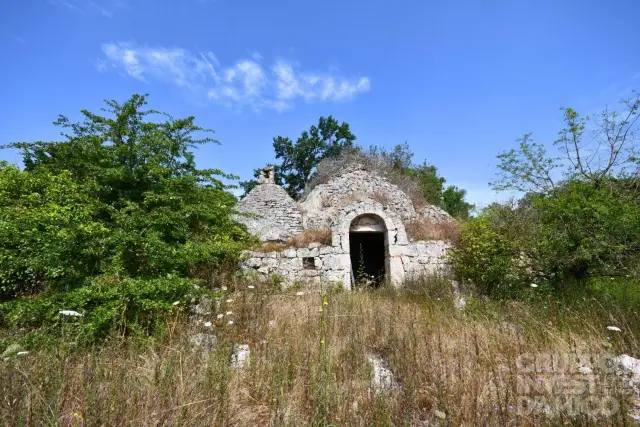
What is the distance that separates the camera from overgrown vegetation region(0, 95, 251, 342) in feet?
13.8

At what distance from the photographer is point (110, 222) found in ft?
20.7

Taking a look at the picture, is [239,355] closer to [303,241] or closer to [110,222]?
[110,222]

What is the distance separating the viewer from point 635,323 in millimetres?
4207

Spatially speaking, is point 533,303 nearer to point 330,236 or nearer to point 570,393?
point 570,393

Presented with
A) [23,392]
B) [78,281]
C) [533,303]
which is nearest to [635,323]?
[533,303]

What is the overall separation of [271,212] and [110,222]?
744cm

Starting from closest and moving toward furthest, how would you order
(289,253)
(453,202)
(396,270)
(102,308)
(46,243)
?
(102,308) < (46,243) < (289,253) < (396,270) < (453,202)

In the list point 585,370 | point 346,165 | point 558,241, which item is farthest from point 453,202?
point 585,370

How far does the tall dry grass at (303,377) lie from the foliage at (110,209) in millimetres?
1654

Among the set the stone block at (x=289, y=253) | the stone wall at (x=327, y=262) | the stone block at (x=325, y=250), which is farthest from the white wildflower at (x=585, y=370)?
the stone block at (x=289, y=253)

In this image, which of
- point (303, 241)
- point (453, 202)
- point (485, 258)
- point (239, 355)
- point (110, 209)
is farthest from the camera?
point (453, 202)

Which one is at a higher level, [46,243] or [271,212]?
[271,212]

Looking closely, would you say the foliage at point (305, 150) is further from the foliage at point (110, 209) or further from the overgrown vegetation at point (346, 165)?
the foliage at point (110, 209)

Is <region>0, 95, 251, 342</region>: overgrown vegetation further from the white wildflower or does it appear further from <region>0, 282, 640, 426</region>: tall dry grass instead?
the white wildflower
